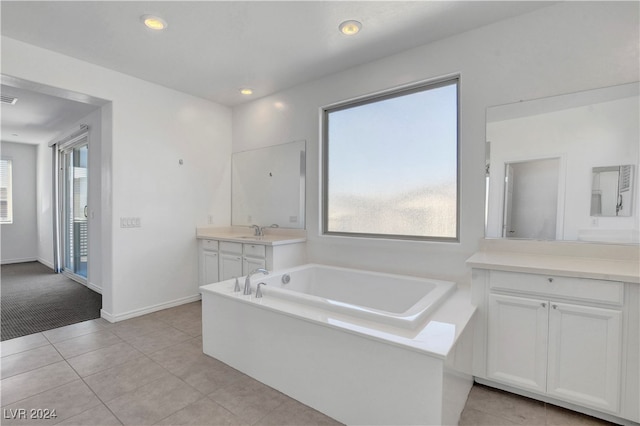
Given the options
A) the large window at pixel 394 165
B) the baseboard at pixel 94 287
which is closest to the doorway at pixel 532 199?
the large window at pixel 394 165

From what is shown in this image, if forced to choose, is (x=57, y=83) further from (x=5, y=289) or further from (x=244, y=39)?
(x=5, y=289)

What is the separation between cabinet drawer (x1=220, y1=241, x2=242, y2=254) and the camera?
3.45 metres

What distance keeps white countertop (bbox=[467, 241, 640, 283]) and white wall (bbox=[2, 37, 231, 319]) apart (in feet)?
10.5

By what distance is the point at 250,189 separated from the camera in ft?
13.5

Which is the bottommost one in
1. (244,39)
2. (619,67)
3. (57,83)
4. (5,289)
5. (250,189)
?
(5,289)

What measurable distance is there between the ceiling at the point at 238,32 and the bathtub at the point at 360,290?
1.98m

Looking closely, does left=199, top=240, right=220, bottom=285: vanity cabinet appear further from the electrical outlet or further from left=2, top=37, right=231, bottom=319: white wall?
the electrical outlet

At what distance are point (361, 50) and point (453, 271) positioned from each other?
81.4 inches

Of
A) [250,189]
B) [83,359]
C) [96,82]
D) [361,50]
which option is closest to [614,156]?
[361,50]

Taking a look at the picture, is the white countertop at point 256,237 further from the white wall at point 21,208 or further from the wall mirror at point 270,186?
the white wall at point 21,208

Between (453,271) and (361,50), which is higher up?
(361,50)

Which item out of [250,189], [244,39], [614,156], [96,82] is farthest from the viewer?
[250,189]

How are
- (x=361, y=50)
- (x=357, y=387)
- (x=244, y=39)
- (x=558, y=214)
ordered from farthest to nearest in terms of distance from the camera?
1. (x=361, y=50)
2. (x=244, y=39)
3. (x=558, y=214)
4. (x=357, y=387)

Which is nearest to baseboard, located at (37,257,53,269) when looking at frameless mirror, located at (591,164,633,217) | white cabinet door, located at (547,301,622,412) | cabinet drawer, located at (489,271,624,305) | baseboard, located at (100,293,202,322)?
baseboard, located at (100,293,202,322)
